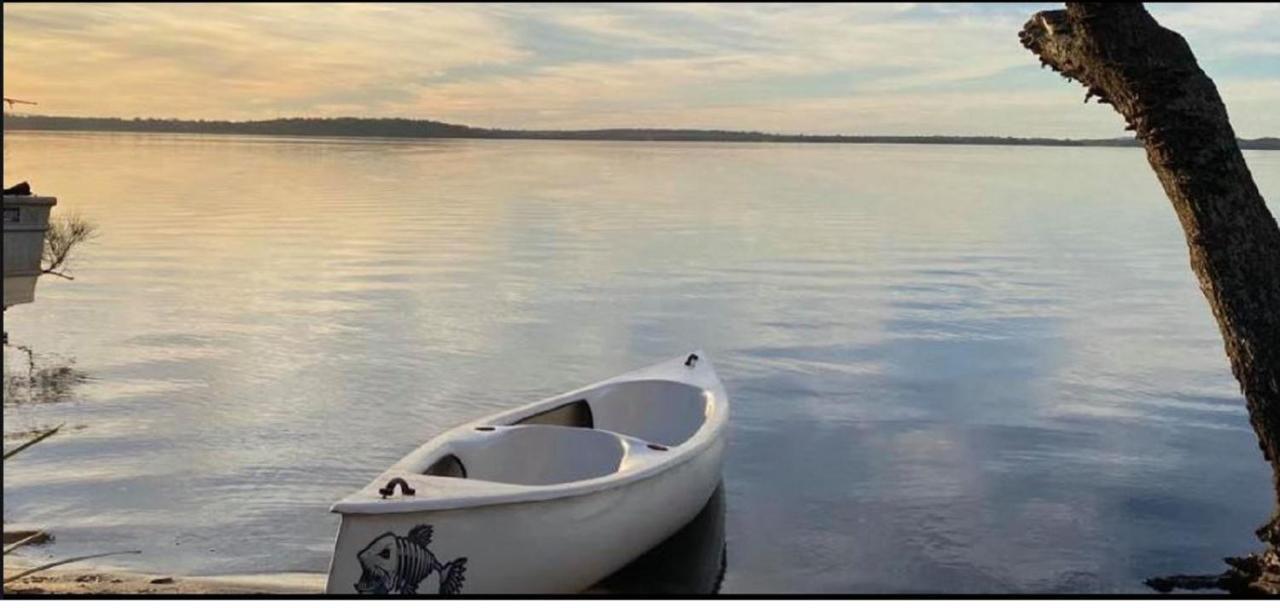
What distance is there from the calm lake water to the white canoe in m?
0.53

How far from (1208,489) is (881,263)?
1032 cm

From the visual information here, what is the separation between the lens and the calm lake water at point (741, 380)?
5812 millimetres

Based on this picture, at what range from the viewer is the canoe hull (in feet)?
12.8

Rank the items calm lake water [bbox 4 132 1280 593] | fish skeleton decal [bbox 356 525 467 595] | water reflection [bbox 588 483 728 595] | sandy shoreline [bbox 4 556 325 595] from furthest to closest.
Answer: calm lake water [bbox 4 132 1280 593], water reflection [bbox 588 483 728 595], sandy shoreline [bbox 4 556 325 595], fish skeleton decal [bbox 356 525 467 595]

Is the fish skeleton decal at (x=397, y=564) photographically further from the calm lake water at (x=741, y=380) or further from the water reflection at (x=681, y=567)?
the calm lake water at (x=741, y=380)

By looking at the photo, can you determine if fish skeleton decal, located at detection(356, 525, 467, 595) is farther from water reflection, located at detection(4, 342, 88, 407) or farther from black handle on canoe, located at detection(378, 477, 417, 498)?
water reflection, located at detection(4, 342, 88, 407)

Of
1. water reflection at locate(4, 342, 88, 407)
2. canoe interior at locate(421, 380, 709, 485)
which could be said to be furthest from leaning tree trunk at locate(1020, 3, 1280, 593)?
water reflection at locate(4, 342, 88, 407)

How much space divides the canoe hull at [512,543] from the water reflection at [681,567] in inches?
7.2

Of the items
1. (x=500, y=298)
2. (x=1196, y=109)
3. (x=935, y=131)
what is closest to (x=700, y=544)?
(x=1196, y=109)

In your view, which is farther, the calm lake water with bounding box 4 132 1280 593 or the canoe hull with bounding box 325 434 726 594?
the calm lake water with bounding box 4 132 1280 593

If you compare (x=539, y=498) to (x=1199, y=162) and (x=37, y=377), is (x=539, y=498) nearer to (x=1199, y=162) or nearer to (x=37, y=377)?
(x=1199, y=162)

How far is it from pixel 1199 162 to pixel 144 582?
411 centimetres

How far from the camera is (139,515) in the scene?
5934mm

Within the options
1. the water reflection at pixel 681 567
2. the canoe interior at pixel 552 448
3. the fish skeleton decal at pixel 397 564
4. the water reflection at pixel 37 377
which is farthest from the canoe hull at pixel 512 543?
the water reflection at pixel 37 377
